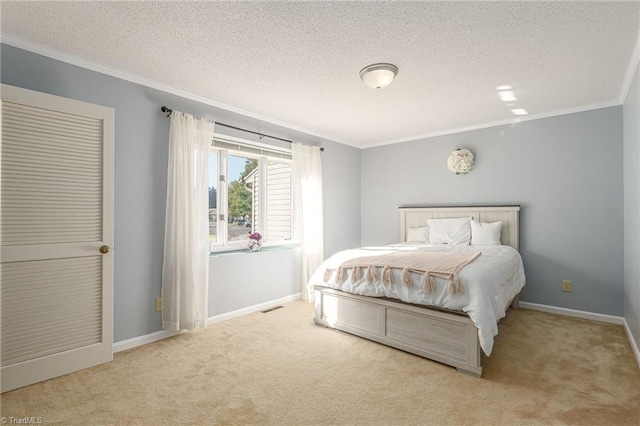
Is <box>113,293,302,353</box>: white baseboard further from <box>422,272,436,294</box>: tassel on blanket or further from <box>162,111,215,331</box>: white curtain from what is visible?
<box>422,272,436,294</box>: tassel on blanket

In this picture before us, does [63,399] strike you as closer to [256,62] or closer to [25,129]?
[25,129]

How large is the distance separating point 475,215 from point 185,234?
141 inches

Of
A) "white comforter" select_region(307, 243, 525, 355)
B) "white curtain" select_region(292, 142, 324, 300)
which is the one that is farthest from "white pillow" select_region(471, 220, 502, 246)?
"white curtain" select_region(292, 142, 324, 300)

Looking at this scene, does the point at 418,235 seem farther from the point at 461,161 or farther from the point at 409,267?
the point at 409,267

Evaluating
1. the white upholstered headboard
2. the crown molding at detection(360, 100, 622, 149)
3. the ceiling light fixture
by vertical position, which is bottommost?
the white upholstered headboard

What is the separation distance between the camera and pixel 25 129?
216 centimetres

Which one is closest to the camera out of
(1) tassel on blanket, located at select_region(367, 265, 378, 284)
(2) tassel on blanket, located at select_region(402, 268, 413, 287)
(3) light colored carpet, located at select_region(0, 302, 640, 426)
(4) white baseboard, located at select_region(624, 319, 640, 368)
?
(3) light colored carpet, located at select_region(0, 302, 640, 426)

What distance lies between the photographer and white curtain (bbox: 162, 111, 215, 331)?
9.72 ft

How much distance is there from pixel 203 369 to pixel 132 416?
596mm

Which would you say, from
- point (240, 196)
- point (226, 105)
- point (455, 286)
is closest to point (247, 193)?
point (240, 196)

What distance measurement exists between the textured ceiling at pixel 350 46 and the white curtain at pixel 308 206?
989mm

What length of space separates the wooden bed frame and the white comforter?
0.27 ft

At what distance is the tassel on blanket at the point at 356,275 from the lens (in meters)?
2.93

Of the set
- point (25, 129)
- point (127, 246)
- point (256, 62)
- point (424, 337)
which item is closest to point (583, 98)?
point (424, 337)
